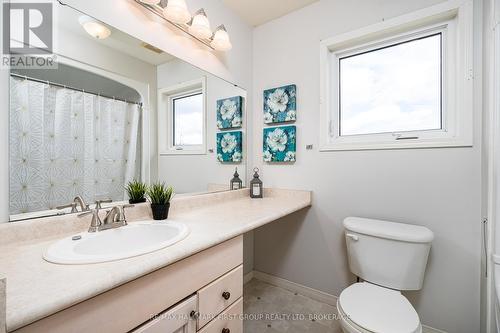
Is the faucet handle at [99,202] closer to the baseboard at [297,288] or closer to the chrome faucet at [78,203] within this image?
the chrome faucet at [78,203]

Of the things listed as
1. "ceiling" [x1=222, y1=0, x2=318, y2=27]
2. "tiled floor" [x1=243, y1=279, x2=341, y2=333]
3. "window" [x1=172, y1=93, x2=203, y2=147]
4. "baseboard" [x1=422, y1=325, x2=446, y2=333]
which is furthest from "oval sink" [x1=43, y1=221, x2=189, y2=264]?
"ceiling" [x1=222, y1=0, x2=318, y2=27]

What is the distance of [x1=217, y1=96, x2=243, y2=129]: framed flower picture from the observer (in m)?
1.82

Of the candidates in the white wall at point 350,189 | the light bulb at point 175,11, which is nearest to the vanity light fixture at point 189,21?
the light bulb at point 175,11

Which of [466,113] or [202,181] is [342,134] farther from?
[202,181]

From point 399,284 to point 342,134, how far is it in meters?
1.07

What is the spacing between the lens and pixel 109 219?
100 cm

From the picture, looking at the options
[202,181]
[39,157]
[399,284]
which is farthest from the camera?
[202,181]

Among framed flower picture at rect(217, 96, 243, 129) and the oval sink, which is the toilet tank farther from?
framed flower picture at rect(217, 96, 243, 129)

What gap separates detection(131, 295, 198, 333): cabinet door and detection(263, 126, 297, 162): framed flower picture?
1313mm

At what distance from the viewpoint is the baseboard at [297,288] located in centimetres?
170

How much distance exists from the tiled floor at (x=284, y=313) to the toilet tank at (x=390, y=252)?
470 millimetres

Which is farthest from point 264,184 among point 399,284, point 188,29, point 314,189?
point 188,29

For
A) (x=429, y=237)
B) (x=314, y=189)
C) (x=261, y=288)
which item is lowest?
(x=261, y=288)

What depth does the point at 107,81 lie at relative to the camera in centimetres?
113
